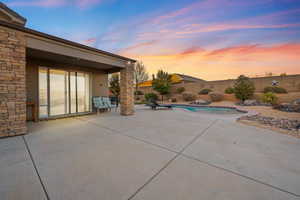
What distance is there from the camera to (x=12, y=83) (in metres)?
3.21

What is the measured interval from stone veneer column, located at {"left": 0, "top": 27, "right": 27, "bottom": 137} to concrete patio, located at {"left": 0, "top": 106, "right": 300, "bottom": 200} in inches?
16.8

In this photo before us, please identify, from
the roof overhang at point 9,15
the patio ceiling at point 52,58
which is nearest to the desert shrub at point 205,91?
the patio ceiling at point 52,58

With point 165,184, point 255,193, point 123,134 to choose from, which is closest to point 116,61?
point 123,134

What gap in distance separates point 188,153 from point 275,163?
142 centimetres

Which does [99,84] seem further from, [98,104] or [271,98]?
[271,98]

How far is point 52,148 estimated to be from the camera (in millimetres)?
2473

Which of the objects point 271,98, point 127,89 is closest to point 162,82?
point 127,89

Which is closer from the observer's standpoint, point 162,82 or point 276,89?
Result: point 276,89

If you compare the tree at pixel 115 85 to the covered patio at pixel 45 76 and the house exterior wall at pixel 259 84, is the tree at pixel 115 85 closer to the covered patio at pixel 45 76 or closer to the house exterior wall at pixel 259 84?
the covered patio at pixel 45 76

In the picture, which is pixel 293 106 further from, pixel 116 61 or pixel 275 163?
pixel 116 61

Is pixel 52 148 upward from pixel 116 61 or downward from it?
downward

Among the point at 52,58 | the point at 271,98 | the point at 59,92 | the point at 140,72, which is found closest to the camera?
the point at 52,58

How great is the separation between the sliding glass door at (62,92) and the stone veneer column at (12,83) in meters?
2.37

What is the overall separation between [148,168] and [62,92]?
6.25 metres
